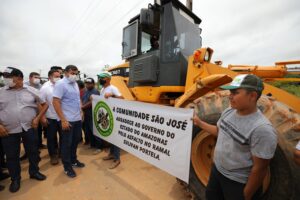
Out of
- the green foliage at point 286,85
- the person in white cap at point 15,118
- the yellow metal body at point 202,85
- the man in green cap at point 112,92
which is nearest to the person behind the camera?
the yellow metal body at point 202,85

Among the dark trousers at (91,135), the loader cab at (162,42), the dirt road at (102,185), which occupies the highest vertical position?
the loader cab at (162,42)

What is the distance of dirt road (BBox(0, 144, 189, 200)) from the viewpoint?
8.98ft

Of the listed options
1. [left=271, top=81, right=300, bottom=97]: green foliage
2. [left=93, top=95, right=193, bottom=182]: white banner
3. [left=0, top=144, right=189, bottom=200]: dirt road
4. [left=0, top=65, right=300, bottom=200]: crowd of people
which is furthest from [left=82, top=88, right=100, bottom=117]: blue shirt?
[left=271, top=81, right=300, bottom=97]: green foliage

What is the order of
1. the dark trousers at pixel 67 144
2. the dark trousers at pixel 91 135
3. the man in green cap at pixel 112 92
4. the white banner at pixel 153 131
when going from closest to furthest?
the white banner at pixel 153 131 → the dark trousers at pixel 67 144 → the man in green cap at pixel 112 92 → the dark trousers at pixel 91 135

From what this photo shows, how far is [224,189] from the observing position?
5.13ft

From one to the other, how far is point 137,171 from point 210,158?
1.60 meters

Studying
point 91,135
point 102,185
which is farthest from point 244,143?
point 91,135

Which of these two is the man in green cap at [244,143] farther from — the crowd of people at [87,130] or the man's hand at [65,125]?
the man's hand at [65,125]

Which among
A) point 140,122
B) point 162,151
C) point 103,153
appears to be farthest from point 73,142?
point 162,151

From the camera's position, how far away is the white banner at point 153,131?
7.20ft

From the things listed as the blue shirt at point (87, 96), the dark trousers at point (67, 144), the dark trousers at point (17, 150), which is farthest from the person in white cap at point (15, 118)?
the blue shirt at point (87, 96)

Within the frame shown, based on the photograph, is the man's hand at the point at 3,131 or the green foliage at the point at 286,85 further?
the green foliage at the point at 286,85

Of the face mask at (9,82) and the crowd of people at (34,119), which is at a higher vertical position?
the face mask at (9,82)

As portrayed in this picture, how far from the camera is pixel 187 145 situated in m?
2.16
